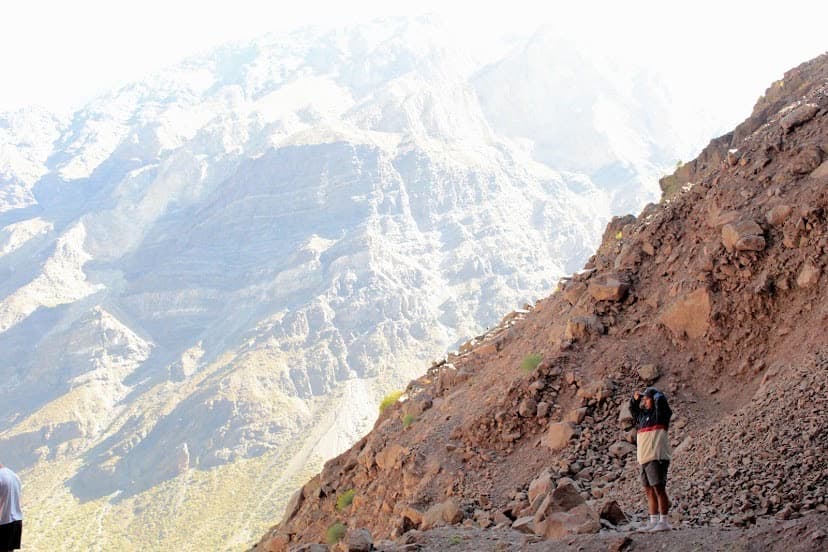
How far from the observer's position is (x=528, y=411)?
49.8 feet

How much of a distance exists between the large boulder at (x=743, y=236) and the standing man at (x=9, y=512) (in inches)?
452

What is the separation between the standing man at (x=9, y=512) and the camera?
9320 millimetres

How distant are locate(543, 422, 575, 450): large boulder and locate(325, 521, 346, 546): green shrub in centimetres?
473

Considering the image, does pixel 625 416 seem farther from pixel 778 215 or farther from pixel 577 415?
pixel 778 215

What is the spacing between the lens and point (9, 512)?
30.7ft

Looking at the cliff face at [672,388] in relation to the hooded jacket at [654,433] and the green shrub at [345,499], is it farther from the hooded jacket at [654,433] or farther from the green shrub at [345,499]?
the hooded jacket at [654,433]

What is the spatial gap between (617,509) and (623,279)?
6.46m

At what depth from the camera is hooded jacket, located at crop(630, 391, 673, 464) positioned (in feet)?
34.6

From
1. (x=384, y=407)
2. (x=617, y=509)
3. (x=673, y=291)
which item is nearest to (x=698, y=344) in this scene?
(x=673, y=291)

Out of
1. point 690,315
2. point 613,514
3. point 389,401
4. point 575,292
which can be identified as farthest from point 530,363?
point 389,401

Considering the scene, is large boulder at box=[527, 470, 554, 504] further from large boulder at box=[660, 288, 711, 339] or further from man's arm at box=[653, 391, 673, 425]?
large boulder at box=[660, 288, 711, 339]

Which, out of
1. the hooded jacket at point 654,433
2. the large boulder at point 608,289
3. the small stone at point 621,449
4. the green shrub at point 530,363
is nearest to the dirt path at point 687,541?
the hooded jacket at point 654,433

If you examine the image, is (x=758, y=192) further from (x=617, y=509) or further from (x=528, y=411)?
(x=617, y=509)

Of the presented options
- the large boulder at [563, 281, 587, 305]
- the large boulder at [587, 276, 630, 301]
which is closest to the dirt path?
the large boulder at [587, 276, 630, 301]
